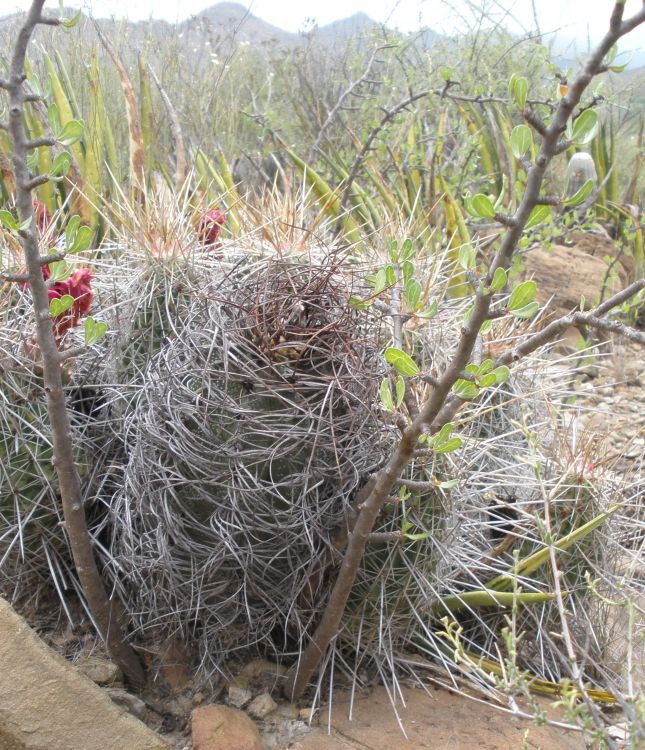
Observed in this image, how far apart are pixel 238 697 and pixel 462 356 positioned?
99cm

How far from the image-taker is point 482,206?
1.10m

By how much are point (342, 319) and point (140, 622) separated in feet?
2.61

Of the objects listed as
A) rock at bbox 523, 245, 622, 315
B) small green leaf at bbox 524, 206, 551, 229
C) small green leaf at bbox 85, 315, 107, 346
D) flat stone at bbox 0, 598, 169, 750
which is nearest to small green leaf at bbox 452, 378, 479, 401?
small green leaf at bbox 524, 206, 551, 229

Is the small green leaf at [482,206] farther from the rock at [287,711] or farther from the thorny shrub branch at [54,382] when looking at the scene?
the rock at [287,711]

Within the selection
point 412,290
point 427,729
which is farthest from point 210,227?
point 427,729

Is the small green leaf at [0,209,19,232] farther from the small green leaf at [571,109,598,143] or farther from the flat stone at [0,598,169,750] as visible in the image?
the small green leaf at [571,109,598,143]

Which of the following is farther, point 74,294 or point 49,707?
point 74,294

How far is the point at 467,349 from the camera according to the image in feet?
4.08

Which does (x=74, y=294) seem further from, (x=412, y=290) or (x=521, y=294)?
(x=521, y=294)

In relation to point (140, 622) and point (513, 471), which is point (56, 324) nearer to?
point (140, 622)

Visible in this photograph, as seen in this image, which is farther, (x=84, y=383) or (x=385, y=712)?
(x=84, y=383)

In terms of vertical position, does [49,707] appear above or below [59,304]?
below

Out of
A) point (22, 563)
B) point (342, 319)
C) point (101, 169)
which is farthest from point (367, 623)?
point (101, 169)

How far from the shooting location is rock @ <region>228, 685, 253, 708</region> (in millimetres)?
1793
